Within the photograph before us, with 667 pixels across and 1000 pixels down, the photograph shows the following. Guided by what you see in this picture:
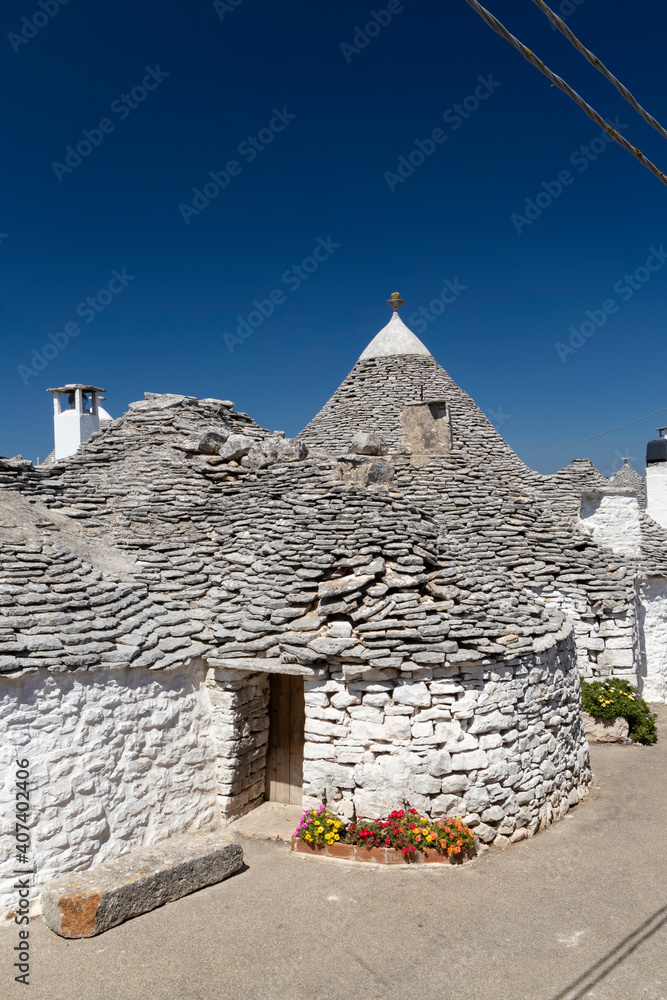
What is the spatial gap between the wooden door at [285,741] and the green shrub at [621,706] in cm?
592

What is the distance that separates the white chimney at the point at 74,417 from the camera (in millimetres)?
24625

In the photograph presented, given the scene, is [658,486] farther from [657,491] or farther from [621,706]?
[621,706]

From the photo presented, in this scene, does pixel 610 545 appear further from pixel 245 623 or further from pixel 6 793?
pixel 6 793

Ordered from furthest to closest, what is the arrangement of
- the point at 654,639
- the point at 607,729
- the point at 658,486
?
the point at 658,486 → the point at 654,639 → the point at 607,729

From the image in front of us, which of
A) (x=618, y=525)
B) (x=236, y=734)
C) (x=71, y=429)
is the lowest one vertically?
(x=236, y=734)

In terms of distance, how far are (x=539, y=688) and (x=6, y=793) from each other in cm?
635

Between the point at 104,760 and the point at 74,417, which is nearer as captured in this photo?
the point at 104,760

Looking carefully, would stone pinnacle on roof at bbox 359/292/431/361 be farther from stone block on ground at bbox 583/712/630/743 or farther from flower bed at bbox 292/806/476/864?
flower bed at bbox 292/806/476/864

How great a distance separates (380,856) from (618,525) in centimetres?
1003

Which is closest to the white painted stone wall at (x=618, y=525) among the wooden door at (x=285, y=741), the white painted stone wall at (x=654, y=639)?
the white painted stone wall at (x=654, y=639)

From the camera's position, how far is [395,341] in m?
18.4

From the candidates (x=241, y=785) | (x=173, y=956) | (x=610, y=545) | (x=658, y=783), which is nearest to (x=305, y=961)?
(x=173, y=956)

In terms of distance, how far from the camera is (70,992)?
5660mm

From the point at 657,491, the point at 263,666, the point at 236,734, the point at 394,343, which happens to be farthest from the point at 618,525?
the point at 236,734
